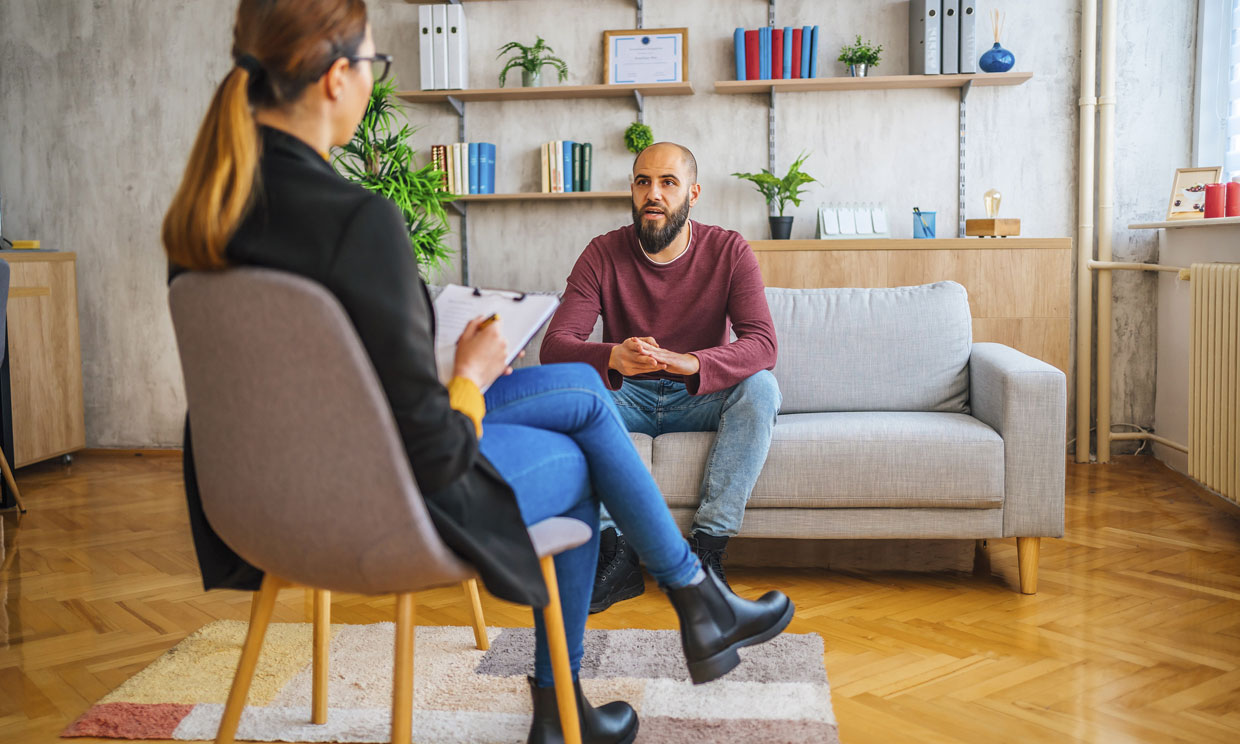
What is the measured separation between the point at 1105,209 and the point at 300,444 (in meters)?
3.81

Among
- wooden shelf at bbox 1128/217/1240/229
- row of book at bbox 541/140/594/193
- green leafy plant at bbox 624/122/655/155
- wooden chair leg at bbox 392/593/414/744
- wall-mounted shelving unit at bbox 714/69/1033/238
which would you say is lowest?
wooden chair leg at bbox 392/593/414/744

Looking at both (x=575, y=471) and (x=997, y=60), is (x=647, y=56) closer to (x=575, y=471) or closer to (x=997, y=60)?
(x=997, y=60)

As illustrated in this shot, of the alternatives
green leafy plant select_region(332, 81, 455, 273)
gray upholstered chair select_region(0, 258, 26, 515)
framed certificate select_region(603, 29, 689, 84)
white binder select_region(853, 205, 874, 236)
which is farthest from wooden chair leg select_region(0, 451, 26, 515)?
white binder select_region(853, 205, 874, 236)

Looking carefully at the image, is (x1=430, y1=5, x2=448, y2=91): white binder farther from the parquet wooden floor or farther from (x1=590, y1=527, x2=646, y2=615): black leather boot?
(x1=590, y1=527, x2=646, y2=615): black leather boot

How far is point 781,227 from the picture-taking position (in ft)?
13.3

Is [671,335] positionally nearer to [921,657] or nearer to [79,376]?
[921,657]

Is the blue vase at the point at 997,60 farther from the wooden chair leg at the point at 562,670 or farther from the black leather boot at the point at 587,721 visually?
the wooden chair leg at the point at 562,670

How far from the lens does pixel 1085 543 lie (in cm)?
281

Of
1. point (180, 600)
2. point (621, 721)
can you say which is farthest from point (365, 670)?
point (180, 600)

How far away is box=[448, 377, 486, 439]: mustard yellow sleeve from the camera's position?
Result: 46.4 inches

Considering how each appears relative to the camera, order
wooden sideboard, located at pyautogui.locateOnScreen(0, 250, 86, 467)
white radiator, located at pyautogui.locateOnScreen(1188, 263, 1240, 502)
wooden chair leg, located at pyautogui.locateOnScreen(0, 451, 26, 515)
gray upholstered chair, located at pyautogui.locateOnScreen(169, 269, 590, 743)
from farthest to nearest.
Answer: wooden sideboard, located at pyautogui.locateOnScreen(0, 250, 86, 467) → wooden chair leg, located at pyautogui.locateOnScreen(0, 451, 26, 515) → white radiator, located at pyautogui.locateOnScreen(1188, 263, 1240, 502) → gray upholstered chair, located at pyautogui.locateOnScreen(169, 269, 590, 743)

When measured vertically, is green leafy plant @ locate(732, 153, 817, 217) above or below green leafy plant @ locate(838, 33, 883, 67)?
below

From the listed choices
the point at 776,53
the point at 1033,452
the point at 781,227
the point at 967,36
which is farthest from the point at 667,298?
the point at 967,36

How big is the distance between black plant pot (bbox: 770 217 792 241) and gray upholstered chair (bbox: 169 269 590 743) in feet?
10.3
